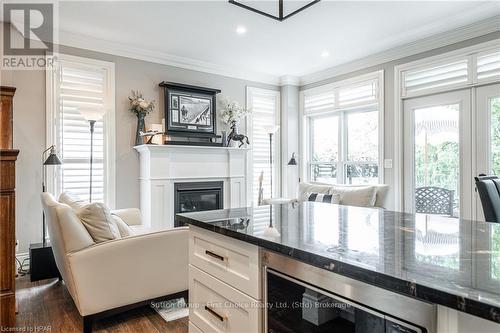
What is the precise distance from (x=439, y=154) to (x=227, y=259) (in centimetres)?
379

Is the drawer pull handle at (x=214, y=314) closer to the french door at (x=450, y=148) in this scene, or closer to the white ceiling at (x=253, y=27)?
the white ceiling at (x=253, y=27)

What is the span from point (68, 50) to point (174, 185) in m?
2.20

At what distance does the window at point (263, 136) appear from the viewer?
5719 mm

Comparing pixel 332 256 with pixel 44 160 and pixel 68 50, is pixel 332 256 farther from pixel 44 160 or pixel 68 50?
pixel 68 50

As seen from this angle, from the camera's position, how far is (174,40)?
4270 millimetres

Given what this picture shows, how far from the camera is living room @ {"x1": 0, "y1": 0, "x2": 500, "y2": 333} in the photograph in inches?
39.8

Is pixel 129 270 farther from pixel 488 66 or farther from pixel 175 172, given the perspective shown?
pixel 488 66

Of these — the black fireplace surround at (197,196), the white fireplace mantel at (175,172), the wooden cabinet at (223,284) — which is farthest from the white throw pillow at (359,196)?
the wooden cabinet at (223,284)

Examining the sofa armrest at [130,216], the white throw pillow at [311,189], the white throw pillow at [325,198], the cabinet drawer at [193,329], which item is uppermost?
the white throw pillow at [311,189]

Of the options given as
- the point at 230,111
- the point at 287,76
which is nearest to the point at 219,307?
the point at 230,111

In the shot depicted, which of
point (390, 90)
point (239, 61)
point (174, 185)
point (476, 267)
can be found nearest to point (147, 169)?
point (174, 185)

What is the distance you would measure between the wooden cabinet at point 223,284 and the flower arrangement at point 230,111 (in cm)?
373

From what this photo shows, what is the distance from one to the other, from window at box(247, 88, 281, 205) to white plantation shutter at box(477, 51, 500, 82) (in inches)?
122

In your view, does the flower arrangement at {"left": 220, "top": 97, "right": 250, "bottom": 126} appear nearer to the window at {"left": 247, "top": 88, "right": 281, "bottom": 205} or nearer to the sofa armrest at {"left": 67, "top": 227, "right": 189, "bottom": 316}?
the window at {"left": 247, "top": 88, "right": 281, "bottom": 205}
